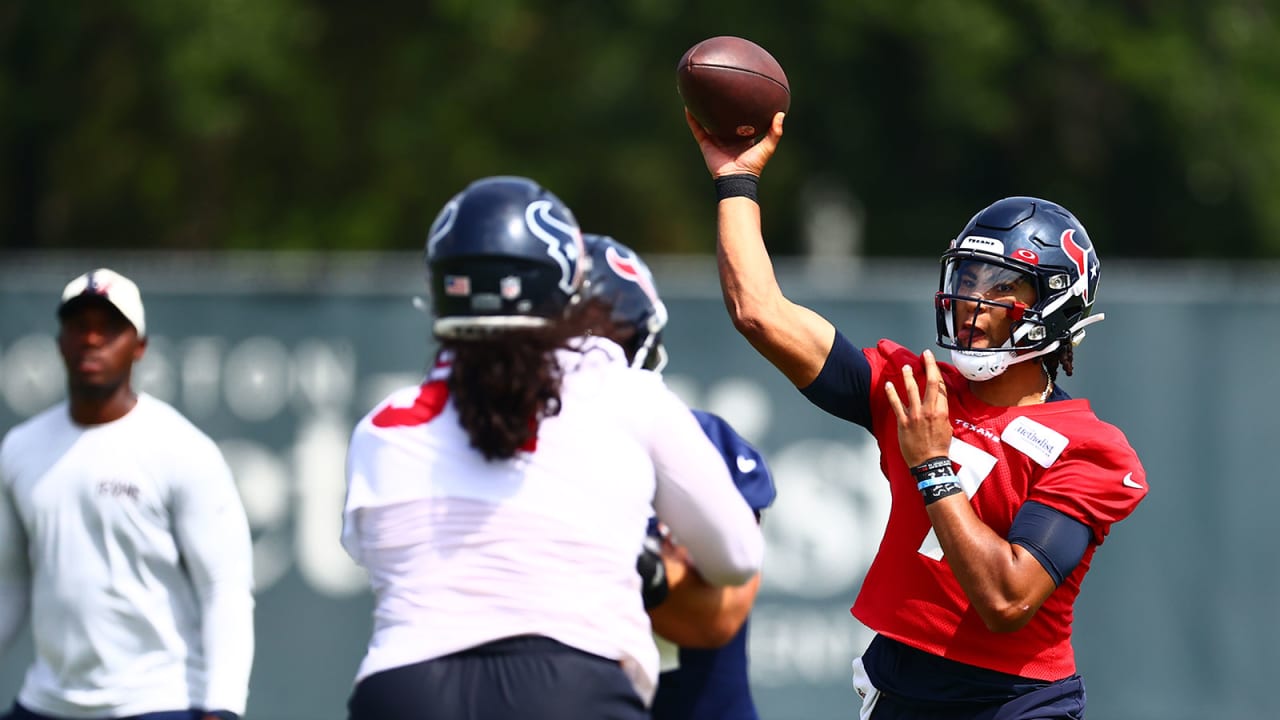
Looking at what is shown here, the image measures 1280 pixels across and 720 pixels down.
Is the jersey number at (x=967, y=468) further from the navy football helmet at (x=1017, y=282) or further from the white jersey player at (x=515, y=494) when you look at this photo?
the white jersey player at (x=515, y=494)

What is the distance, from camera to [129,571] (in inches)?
199

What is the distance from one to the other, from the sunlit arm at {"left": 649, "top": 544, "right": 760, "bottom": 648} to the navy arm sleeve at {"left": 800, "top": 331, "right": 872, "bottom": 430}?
1.54 ft

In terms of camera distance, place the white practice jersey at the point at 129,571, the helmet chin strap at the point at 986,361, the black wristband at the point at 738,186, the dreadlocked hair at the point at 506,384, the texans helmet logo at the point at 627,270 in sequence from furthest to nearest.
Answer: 1. the white practice jersey at the point at 129,571
2. the texans helmet logo at the point at 627,270
3. the black wristband at the point at 738,186
4. the helmet chin strap at the point at 986,361
5. the dreadlocked hair at the point at 506,384

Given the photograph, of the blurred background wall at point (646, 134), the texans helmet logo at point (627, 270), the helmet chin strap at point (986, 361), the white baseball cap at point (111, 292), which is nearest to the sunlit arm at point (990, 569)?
the helmet chin strap at point (986, 361)

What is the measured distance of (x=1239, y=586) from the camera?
9984mm

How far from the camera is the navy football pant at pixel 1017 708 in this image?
3.98 metres

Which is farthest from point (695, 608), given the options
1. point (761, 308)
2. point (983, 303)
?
point (983, 303)

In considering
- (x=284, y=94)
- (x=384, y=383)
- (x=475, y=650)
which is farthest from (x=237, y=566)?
(x=284, y=94)

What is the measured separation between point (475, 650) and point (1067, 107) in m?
16.4

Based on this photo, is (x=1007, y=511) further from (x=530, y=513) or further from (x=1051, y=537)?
(x=530, y=513)

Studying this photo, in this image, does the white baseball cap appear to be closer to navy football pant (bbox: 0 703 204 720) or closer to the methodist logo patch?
navy football pant (bbox: 0 703 204 720)

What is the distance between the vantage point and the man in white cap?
5.02m

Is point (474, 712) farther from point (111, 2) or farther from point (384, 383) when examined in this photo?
point (111, 2)

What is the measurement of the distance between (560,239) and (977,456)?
1.27m
